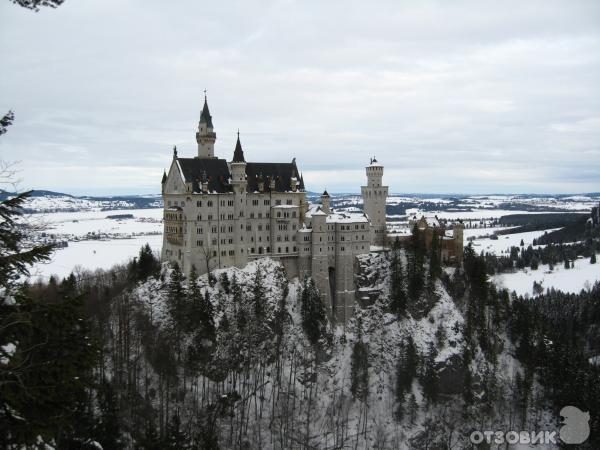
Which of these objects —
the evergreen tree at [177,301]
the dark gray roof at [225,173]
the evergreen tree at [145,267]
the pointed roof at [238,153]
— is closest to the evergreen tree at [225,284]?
the evergreen tree at [177,301]

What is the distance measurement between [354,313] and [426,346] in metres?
13.3

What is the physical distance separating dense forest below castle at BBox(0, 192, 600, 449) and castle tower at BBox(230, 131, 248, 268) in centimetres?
282

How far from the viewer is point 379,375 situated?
84312mm

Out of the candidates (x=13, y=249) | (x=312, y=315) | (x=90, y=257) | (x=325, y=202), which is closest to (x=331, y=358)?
(x=312, y=315)

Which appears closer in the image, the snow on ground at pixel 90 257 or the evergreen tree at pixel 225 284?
the evergreen tree at pixel 225 284

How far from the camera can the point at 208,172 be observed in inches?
3465

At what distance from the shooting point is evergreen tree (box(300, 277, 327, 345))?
275 ft

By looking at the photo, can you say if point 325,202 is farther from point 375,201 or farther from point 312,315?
point 312,315

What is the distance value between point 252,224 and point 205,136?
58.9 ft

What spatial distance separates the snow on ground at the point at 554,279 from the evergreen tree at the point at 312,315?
335 ft

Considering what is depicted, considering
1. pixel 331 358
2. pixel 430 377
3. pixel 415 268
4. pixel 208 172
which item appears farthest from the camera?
pixel 415 268

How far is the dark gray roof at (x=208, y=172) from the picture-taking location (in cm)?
8575

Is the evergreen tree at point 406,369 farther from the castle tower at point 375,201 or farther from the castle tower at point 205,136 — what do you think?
the castle tower at point 205,136

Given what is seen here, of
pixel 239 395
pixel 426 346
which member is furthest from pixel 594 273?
pixel 239 395
